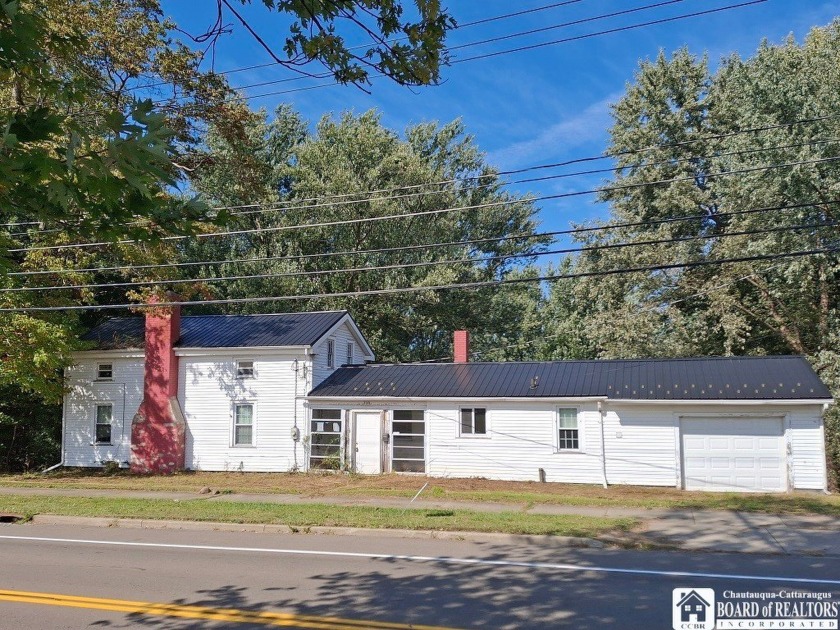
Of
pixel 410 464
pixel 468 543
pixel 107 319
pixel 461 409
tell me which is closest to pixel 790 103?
pixel 461 409

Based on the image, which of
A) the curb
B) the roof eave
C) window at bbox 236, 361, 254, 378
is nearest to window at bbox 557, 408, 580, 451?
the roof eave

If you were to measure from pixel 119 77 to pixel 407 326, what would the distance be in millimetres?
21887

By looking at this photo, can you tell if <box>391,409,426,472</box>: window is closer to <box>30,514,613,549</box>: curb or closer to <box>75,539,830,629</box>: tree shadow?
<box>30,514,613,549</box>: curb

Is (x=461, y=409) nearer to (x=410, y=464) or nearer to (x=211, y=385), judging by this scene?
(x=410, y=464)

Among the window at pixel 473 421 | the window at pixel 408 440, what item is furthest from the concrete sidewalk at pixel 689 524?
the window at pixel 473 421

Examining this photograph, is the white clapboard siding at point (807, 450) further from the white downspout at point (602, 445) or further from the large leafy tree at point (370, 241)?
the large leafy tree at point (370, 241)

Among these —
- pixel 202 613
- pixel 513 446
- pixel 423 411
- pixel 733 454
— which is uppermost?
pixel 423 411

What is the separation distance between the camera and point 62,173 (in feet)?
13.1

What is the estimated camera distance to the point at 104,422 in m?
27.5

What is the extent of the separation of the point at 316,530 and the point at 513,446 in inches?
419

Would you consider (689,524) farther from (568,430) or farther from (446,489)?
(568,430)

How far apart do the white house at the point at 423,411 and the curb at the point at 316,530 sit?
981cm

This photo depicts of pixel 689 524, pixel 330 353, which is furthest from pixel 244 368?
pixel 689 524

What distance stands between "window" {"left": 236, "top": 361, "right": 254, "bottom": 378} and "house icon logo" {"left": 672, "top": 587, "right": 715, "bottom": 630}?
2013cm
